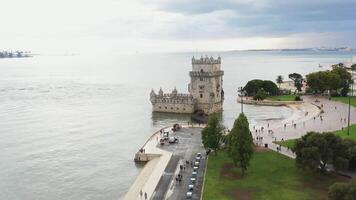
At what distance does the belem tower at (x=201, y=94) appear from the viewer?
325 feet

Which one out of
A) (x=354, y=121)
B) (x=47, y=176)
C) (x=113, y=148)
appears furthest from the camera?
(x=354, y=121)

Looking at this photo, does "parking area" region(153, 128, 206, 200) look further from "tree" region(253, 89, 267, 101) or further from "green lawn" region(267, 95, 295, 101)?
"green lawn" region(267, 95, 295, 101)

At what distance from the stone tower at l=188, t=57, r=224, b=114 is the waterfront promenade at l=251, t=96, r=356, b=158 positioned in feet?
50.3

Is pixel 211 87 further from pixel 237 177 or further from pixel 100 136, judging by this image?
pixel 237 177

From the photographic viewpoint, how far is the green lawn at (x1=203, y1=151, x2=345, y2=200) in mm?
45344

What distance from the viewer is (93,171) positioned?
6141 centimetres

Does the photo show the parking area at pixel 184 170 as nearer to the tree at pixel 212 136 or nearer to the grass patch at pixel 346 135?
the tree at pixel 212 136

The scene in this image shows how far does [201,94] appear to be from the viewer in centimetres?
10062

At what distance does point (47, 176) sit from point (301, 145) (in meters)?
34.4

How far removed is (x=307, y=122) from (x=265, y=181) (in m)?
39.7

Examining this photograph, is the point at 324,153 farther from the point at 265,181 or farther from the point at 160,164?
the point at 160,164

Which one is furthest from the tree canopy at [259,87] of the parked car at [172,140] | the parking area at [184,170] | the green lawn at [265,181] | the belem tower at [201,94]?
the green lawn at [265,181]

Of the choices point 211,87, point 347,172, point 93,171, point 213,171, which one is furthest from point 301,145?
point 211,87

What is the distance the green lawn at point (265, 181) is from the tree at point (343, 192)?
6317 mm
